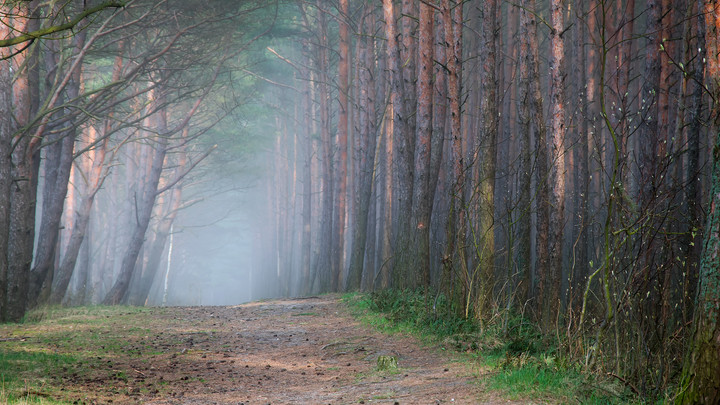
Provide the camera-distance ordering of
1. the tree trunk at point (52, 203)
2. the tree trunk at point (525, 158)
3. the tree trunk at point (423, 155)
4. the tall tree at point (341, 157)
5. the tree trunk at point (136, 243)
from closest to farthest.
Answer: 1. the tree trunk at point (525, 158)
2. the tree trunk at point (423, 155)
3. the tree trunk at point (52, 203)
4. the tree trunk at point (136, 243)
5. the tall tree at point (341, 157)

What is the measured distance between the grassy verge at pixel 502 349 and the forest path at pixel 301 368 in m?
0.24

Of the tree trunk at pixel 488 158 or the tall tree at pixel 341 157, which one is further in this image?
the tall tree at pixel 341 157

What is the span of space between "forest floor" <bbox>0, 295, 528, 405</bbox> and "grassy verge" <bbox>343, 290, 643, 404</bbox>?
0.69 ft

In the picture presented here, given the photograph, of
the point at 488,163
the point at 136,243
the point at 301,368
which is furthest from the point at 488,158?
the point at 136,243

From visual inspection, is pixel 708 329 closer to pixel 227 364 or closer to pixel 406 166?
pixel 227 364

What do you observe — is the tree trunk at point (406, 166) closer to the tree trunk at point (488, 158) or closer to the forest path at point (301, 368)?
the forest path at point (301, 368)

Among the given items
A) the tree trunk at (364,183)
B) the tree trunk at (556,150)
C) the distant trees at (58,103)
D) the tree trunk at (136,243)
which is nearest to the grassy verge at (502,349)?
the tree trunk at (556,150)

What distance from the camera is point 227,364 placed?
7969 millimetres

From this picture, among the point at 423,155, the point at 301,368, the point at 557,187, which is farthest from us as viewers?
the point at 423,155

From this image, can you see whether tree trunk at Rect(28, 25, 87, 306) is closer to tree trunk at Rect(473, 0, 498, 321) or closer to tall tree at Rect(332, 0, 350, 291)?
tree trunk at Rect(473, 0, 498, 321)

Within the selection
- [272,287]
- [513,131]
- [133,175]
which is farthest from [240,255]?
[513,131]

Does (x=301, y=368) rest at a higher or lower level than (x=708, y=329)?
lower

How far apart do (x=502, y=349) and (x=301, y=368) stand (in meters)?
2.54

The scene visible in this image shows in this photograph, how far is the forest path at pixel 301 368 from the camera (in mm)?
5910
